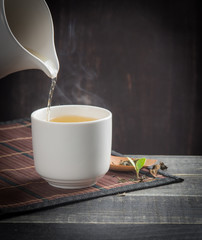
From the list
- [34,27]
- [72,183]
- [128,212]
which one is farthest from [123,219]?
[34,27]

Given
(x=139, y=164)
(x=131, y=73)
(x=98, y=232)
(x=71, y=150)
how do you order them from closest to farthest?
1. (x=98, y=232)
2. (x=71, y=150)
3. (x=139, y=164)
4. (x=131, y=73)

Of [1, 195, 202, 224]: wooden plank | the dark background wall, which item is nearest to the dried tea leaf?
[1, 195, 202, 224]: wooden plank

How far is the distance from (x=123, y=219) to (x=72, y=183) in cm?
15

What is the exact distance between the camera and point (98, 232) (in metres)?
0.76

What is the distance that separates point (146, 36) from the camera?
60.8 inches

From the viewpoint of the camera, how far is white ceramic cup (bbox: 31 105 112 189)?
0.88 meters

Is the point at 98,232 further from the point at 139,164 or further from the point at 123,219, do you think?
the point at 139,164

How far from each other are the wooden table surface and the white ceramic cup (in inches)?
2.3

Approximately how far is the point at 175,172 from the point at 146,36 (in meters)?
0.64

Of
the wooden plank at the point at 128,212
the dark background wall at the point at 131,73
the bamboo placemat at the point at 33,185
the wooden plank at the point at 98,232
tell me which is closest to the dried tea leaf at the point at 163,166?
the bamboo placemat at the point at 33,185

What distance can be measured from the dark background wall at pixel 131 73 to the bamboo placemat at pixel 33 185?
0.48 metres

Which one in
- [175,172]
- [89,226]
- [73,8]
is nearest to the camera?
[89,226]

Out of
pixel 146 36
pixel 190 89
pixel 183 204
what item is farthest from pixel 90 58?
pixel 183 204

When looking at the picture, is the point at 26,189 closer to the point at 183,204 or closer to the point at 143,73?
the point at 183,204
